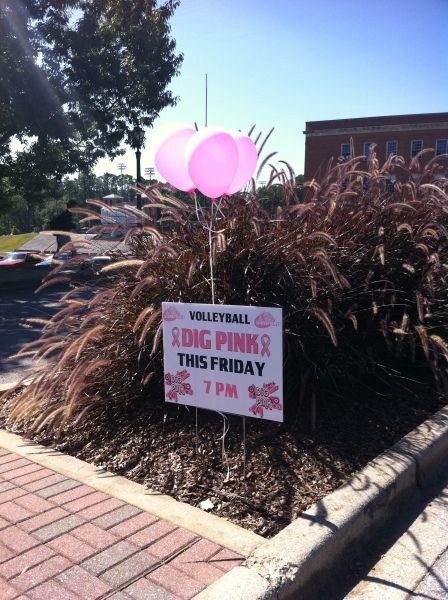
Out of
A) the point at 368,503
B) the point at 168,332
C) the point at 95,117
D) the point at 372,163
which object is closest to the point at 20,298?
the point at 95,117

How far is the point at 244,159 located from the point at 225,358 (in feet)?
5.22

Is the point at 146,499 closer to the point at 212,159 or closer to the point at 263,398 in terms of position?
the point at 263,398

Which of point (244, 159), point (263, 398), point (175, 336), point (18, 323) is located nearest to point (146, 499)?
point (263, 398)

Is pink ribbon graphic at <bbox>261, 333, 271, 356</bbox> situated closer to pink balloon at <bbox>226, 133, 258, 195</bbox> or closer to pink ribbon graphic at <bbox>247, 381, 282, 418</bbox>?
pink ribbon graphic at <bbox>247, 381, 282, 418</bbox>

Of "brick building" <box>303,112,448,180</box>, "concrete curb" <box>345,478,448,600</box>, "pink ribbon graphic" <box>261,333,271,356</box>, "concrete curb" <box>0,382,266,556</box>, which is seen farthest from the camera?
"brick building" <box>303,112,448,180</box>

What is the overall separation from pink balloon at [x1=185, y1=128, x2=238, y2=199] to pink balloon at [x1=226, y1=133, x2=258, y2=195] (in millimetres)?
255

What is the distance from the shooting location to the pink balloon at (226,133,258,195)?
4.33m

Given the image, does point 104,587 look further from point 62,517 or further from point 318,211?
point 318,211

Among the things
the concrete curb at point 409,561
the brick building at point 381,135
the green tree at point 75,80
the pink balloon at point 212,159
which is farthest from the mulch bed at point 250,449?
the brick building at point 381,135

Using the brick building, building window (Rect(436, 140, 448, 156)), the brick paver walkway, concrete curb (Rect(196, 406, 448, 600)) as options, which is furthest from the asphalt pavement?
building window (Rect(436, 140, 448, 156))

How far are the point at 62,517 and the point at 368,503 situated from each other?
5.55 ft

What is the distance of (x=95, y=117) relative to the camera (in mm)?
19016

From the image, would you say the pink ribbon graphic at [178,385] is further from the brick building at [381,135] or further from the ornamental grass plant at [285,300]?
the brick building at [381,135]

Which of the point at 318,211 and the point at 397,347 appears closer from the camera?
the point at 397,347
